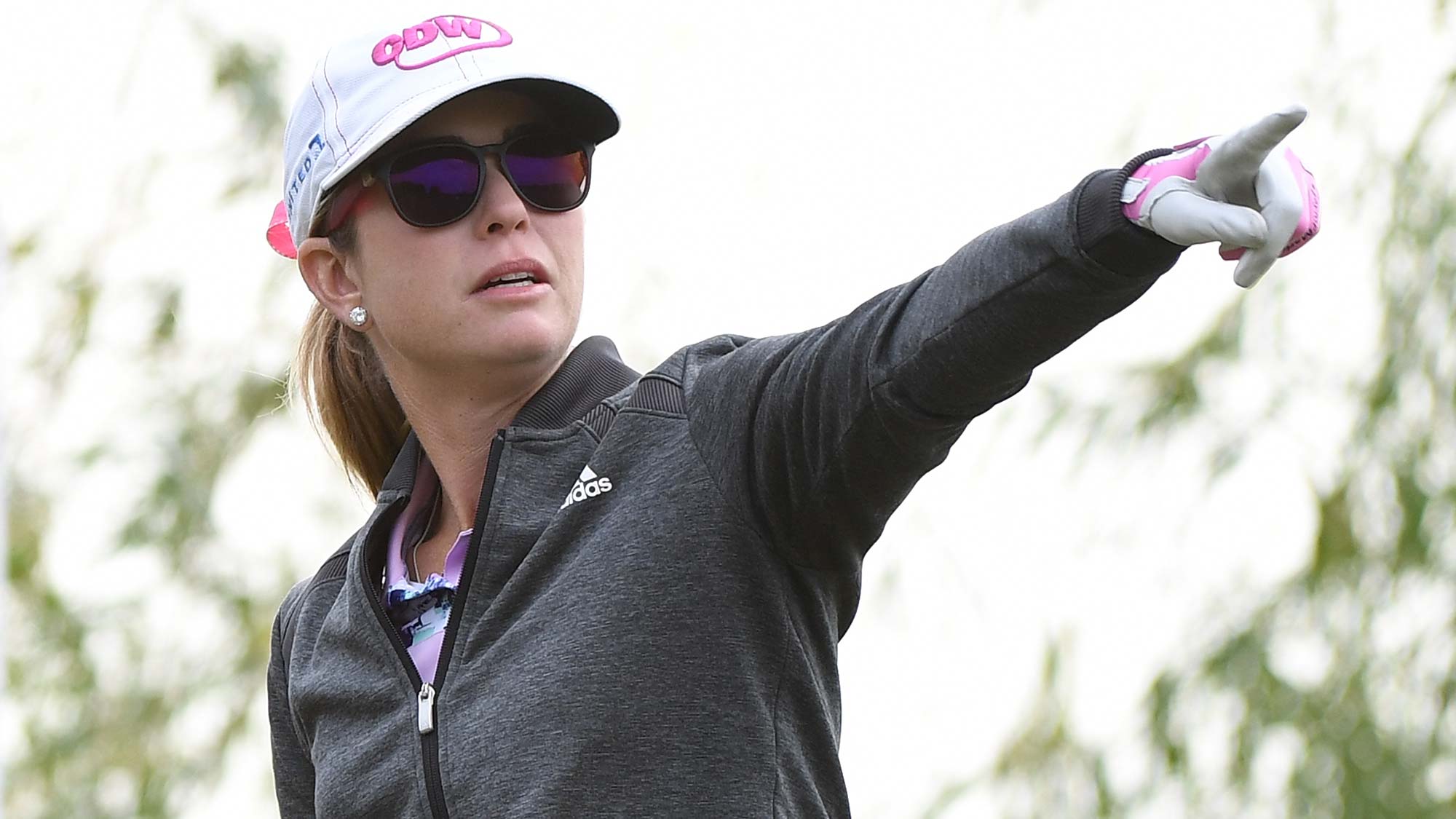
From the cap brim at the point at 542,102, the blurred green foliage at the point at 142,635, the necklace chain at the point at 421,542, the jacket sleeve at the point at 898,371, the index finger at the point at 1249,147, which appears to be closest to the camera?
the index finger at the point at 1249,147

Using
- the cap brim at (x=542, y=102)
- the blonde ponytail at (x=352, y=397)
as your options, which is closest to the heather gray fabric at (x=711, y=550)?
the cap brim at (x=542, y=102)

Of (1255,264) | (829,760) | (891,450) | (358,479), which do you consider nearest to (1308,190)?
(1255,264)

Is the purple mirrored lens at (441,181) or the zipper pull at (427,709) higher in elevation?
the purple mirrored lens at (441,181)

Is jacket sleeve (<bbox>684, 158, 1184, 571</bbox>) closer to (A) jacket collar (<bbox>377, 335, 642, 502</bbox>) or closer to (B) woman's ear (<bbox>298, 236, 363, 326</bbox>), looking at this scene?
(A) jacket collar (<bbox>377, 335, 642, 502</bbox>)

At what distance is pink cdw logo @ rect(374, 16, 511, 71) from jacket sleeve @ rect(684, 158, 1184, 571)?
1.36 ft

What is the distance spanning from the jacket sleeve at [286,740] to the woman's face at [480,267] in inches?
16.4

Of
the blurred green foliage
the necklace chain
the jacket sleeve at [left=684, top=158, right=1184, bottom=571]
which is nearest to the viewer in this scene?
the jacket sleeve at [left=684, top=158, right=1184, bottom=571]

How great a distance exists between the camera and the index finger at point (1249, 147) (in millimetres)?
1190

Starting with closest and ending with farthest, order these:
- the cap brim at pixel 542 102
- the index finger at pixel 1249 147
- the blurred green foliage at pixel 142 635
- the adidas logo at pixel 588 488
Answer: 1. the index finger at pixel 1249 147
2. the adidas logo at pixel 588 488
3. the cap brim at pixel 542 102
4. the blurred green foliage at pixel 142 635

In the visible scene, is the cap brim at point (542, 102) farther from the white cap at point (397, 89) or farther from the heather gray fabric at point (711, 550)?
the heather gray fabric at point (711, 550)

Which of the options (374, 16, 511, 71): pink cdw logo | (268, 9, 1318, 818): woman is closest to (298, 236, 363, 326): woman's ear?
(268, 9, 1318, 818): woman

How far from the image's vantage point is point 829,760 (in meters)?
1.60

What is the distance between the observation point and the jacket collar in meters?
1.74

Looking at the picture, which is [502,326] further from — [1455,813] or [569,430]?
[1455,813]
